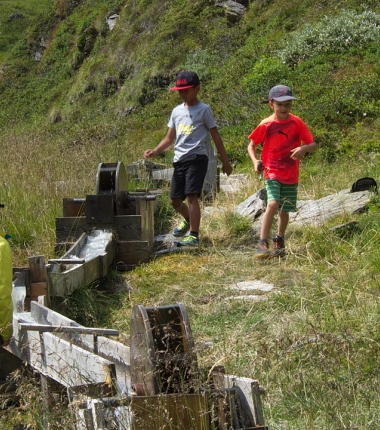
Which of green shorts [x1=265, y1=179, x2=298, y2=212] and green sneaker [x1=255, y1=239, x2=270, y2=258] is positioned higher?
green shorts [x1=265, y1=179, x2=298, y2=212]

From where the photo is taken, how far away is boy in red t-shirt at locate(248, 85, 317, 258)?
6.45m

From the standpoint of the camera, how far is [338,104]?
12742mm

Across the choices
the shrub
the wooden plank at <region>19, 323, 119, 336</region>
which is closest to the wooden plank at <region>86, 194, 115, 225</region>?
the wooden plank at <region>19, 323, 119, 336</region>

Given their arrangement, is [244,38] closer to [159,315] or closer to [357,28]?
[357,28]

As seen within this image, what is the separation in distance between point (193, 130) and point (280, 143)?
111 cm

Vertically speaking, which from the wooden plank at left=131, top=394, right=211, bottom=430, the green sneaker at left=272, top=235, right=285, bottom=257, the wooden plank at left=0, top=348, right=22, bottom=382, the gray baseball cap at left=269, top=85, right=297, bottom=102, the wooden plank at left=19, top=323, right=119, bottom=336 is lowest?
the wooden plank at left=0, top=348, right=22, bottom=382

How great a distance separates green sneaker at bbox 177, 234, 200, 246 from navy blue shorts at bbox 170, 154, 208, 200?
0.47 m

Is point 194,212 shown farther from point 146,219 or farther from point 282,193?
point 282,193

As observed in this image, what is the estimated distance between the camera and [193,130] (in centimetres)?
725

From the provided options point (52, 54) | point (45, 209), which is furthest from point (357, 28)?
point (52, 54)

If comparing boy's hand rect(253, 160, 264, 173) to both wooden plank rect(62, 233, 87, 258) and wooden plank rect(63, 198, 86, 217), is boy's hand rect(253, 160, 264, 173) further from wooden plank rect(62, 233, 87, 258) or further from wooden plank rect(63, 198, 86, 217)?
wooden plank rect(63, 198, 86, 217)

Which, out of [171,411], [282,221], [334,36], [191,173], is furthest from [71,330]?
[334,36]

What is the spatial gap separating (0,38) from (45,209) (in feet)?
153

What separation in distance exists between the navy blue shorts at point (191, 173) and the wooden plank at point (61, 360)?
3405 millimetres
